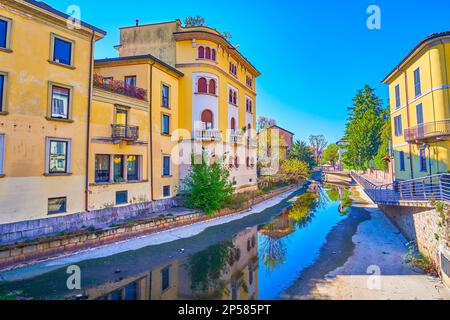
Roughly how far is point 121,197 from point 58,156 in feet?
15.9

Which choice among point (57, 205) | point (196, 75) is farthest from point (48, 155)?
point (196, 75)

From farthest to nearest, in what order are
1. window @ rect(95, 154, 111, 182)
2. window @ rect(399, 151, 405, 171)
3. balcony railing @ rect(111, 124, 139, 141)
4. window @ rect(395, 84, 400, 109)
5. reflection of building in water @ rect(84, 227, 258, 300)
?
window @ rect(395, 84, 400, 109), window @ rect(399, 151, 405, 171), balcony railing @ rect(111, 124, 139, 141), window @ rect(95, 154, 111, 182), reflection of building in water @ rect(84, 227, 258, 300)

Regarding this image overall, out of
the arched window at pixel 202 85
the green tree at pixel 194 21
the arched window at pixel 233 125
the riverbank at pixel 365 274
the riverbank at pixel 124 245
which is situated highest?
the green tree at pixel 194 21

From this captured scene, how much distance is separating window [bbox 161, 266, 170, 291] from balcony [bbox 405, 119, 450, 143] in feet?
62.9

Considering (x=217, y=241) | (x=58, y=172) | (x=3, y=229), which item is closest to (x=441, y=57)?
(x=217, y=241)

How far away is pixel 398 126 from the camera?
79.5 feet

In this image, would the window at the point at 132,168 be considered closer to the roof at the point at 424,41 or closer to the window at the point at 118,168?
the window at the point at 118,168

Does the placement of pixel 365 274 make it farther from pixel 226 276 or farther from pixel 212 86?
pixel 212 86

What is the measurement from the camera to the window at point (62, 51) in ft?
45.3

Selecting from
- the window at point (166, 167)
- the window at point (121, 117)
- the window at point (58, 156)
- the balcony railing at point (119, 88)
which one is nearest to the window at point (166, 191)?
the window at point (166, 167)

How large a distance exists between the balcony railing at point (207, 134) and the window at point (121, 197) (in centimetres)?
842

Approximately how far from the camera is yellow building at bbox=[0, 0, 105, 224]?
11875 mm

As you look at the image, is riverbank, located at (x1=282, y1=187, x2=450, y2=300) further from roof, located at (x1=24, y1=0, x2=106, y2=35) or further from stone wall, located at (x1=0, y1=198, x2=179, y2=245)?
roof, located at (x1=24, y1=0, x2=106, y2=35)

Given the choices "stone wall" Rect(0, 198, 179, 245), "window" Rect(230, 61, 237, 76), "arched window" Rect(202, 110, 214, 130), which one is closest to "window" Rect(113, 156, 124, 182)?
"stone wall" Rect(0, 198, 179, 245)
